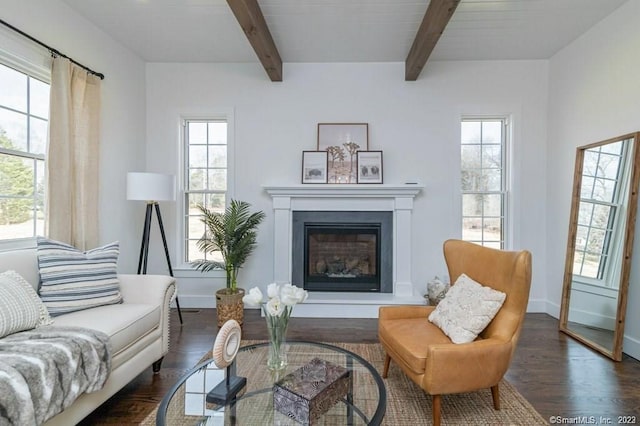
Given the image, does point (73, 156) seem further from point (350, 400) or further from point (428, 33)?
point (428, 33)

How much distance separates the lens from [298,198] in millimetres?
3715

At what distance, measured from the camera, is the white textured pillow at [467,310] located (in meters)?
1.90

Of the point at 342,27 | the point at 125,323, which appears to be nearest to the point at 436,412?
the point at 125,323

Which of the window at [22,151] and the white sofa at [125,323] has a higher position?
the window at [22,151]

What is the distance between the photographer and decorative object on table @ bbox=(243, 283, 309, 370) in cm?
160

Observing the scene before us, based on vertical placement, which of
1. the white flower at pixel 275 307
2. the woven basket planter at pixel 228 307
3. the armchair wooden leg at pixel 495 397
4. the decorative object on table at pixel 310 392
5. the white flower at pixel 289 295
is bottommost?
the armchair wooden leg at pixel 495 397

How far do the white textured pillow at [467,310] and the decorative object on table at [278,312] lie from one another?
96 centimetres

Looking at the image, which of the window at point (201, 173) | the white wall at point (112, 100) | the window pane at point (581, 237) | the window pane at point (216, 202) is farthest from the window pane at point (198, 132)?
the window pane at point (581, 237)

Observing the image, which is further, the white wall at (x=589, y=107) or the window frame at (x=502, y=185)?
the window frame at (x=502, y=185)

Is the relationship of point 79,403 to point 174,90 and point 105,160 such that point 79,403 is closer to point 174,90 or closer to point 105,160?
point 105,160

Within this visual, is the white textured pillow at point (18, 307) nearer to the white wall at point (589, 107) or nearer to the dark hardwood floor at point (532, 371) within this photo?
the dark hardwood floor at point (532, 371)

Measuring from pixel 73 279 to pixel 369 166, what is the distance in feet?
9.30

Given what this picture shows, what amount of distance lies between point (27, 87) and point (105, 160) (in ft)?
2.81

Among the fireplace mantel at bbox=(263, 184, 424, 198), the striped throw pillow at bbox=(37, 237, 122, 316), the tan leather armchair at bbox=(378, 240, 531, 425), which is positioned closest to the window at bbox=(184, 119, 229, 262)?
the fireplace mantel at bbox=(263, 184, 424, 198)
